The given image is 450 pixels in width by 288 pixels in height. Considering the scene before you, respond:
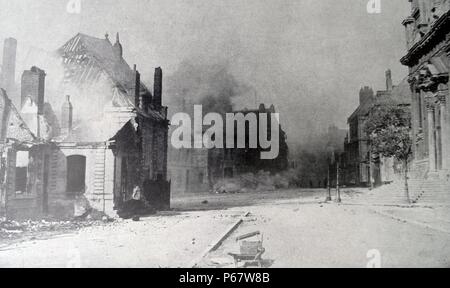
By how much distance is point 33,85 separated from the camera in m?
19.5

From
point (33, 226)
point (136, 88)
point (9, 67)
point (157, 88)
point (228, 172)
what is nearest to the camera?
point (33, 226)

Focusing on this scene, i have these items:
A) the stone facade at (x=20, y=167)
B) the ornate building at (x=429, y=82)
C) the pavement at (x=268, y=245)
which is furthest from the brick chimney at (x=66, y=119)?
the ornate building at (x=429, y=82)

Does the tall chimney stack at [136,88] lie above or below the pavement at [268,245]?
above

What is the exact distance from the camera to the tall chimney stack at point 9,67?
1964cm

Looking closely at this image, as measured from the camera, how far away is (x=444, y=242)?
36.7 ft

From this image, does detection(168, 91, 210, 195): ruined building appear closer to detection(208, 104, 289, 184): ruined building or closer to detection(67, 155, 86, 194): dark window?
detection(208, 104, 289, 184): ruined building

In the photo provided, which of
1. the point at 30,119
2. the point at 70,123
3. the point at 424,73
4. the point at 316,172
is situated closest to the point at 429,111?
the point at 424,73

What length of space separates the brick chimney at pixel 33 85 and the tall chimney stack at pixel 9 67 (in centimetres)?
107

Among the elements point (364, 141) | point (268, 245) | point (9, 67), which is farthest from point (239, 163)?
point (268, 245)

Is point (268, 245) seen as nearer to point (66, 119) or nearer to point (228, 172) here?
point (66, 119)

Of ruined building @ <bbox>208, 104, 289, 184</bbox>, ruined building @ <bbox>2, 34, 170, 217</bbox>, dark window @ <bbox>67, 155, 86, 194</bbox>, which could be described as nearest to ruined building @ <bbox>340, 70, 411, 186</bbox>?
ruined building @ <bbox>208, 104, 289, 184</bbox>

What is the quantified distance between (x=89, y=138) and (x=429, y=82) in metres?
18.4

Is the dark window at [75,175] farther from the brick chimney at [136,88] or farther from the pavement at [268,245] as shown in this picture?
the pavement at [268,245]
